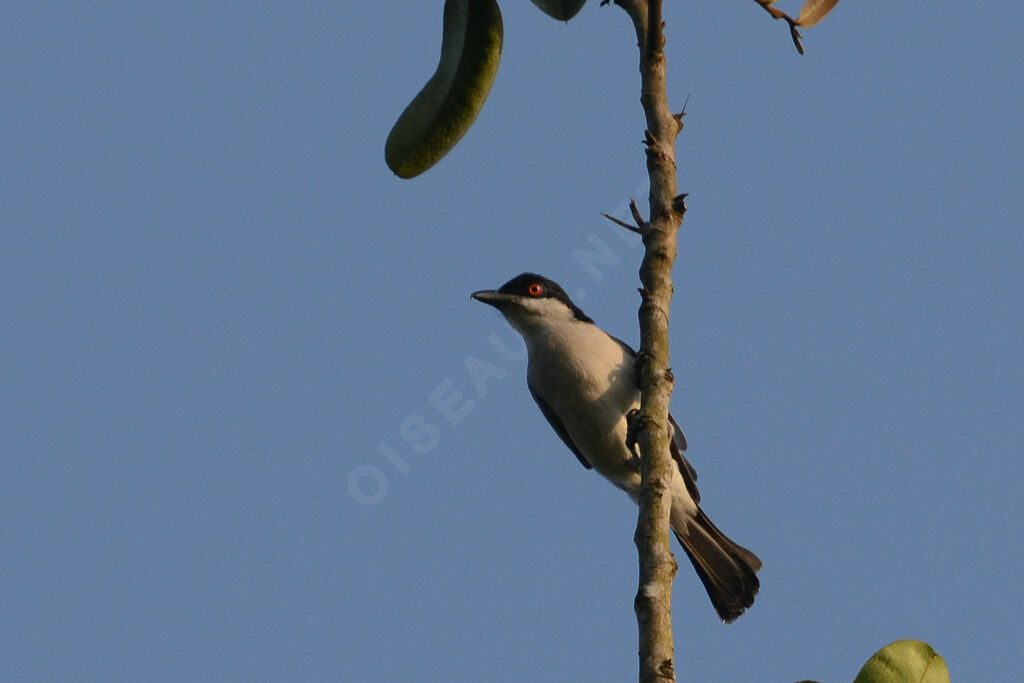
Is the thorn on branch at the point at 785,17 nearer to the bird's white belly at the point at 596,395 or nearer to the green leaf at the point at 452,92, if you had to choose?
the green leaf at the point at 452,92

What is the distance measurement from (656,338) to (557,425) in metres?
4.05

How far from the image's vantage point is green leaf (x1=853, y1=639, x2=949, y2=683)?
10.0 feet

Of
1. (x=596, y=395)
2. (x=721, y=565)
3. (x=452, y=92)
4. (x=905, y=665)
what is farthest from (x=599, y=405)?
(x=905, y=665)

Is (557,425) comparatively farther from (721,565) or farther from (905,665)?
(905,665)

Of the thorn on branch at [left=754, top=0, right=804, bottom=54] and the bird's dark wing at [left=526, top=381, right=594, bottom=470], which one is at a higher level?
the thorn on branch at [left=754, top=0, right=804, bottom=54]

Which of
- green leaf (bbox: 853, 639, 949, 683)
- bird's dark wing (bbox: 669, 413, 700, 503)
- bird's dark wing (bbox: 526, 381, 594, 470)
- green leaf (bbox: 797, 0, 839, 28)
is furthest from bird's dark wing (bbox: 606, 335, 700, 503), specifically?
green leaf (bbox: 853, 639, 949, 683)

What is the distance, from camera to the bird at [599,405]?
7527 millimetres

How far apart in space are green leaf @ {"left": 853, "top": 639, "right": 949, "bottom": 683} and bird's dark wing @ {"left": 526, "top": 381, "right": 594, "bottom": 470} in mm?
5009

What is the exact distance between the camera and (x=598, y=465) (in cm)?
798

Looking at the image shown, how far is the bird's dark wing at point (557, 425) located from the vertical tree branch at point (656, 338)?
151 inches

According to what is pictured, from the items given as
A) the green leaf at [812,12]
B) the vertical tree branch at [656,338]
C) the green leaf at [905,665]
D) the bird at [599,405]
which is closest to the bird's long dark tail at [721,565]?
the bird at [599,405]

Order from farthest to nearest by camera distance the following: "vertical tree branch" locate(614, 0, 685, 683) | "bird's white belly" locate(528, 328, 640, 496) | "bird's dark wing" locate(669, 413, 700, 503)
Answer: "bird's dark wing" locate(669, 413, 700, 503), "bird's white belly" locate(528, 328, 640, 496), "vertical tree branch" locate(614, 0, 685, 683)

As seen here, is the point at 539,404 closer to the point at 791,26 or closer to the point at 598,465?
the point at 598,465

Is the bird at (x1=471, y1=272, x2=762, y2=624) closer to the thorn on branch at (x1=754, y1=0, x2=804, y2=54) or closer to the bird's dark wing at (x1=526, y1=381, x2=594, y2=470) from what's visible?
the bird's dark wing at (x1=526, y1=381, x2=594, y2=470)
